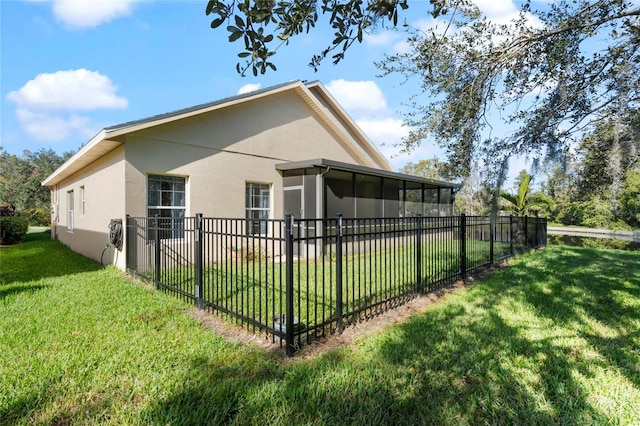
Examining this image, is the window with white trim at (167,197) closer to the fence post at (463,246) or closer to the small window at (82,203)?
the small window at (82,203)

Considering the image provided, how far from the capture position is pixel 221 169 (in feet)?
28.4

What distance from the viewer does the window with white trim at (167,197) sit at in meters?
7.50

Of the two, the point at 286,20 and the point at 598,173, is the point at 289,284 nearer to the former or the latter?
the point at 286,20

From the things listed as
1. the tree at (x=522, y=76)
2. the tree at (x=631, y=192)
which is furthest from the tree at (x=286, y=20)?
the tree at (x=631, y=192)

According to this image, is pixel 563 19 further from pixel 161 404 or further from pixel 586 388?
pixel 161 404

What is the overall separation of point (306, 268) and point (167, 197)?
503cm

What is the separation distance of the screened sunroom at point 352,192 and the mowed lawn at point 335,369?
11.4 feet

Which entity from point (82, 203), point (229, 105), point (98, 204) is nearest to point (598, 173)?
point (229, 105)

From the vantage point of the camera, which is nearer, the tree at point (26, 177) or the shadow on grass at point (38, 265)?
the shadow on grass at point (38, 265)

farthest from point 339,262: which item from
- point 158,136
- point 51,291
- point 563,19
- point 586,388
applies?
point 158,136

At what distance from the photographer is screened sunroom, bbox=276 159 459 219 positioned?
9.66 metres

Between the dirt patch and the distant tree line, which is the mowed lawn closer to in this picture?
the dirt patch

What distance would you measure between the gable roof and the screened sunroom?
2060mm

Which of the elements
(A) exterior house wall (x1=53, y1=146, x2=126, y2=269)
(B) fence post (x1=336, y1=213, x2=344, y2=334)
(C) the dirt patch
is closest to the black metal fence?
Result: (B) fence post (x1=336, y1=213, x2=344, y2=334)
